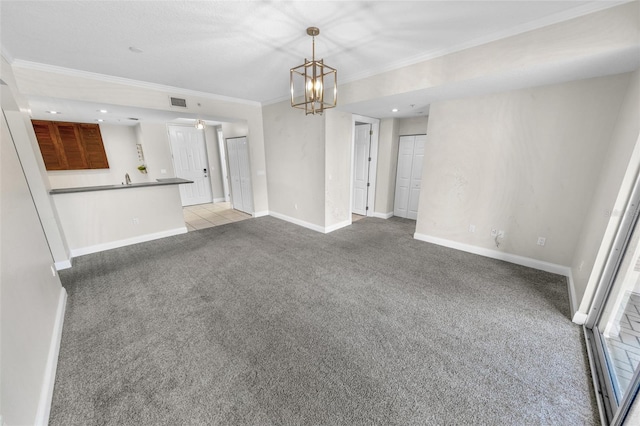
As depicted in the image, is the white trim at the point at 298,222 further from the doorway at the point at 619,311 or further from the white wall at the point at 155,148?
the doorway at the point at 619,311

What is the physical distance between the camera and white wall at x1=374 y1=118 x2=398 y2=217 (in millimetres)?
5041

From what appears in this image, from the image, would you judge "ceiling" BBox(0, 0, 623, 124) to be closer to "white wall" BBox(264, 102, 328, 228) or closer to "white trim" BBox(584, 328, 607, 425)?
"white wall" BBox(264, 102, 328, 228)

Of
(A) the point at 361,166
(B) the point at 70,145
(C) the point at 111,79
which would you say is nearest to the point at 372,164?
(A) the point at 361,166

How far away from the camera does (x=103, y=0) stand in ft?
5.84

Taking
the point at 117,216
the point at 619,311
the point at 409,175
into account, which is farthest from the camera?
the point at 409,175

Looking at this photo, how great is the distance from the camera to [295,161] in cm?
473

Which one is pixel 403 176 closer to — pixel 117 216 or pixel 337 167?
pixel 337 167

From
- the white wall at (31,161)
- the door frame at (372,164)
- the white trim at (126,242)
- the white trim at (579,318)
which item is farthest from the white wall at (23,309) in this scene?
the door frame at (372,164)

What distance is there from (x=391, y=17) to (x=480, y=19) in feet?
2.67

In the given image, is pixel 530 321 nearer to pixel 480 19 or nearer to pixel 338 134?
pixel 480 19

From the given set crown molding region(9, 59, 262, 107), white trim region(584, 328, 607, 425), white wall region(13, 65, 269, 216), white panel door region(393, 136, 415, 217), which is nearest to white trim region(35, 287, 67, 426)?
white wall region(13, 65, 269, 216)

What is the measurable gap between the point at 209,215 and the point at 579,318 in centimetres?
658

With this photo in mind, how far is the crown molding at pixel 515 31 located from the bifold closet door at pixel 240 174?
3.60 m

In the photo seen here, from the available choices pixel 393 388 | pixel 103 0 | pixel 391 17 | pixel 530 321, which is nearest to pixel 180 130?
pixel 103 0
